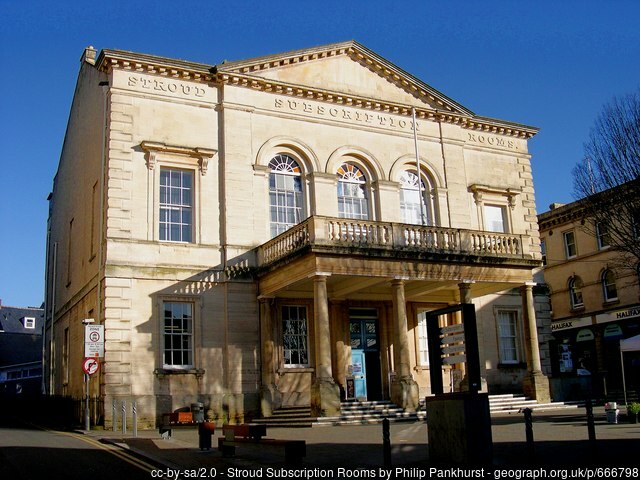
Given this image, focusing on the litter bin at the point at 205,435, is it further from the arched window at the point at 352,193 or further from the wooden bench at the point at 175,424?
the arched window at the point at 352,193

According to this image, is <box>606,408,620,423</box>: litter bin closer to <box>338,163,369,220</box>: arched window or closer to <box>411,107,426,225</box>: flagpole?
<box>411,107,426,225</box>: flagpole

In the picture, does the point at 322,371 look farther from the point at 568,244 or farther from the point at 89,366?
the point at 568,244

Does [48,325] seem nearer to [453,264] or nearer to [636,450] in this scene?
[453,264]

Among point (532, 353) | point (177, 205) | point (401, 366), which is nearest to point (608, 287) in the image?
point (532, 353)

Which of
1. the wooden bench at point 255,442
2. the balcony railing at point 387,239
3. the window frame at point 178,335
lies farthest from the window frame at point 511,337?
the wooden bench at point 255,442

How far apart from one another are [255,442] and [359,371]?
558 inches

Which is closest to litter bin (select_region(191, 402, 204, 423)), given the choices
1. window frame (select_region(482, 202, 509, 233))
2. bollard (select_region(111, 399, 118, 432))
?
bollard (select_region(111, 399, 118, 432))

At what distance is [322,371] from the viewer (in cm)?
2220

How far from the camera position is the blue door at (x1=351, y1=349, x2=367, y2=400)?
26688mm

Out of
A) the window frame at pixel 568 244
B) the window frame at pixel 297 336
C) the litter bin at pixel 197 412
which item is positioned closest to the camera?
the litter bin at pixel 197 412

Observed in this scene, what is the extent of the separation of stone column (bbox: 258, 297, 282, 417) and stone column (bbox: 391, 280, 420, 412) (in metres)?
4.16

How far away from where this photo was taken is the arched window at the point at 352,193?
1108 inches

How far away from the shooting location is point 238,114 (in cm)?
2661

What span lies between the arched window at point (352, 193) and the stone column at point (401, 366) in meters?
5.21
